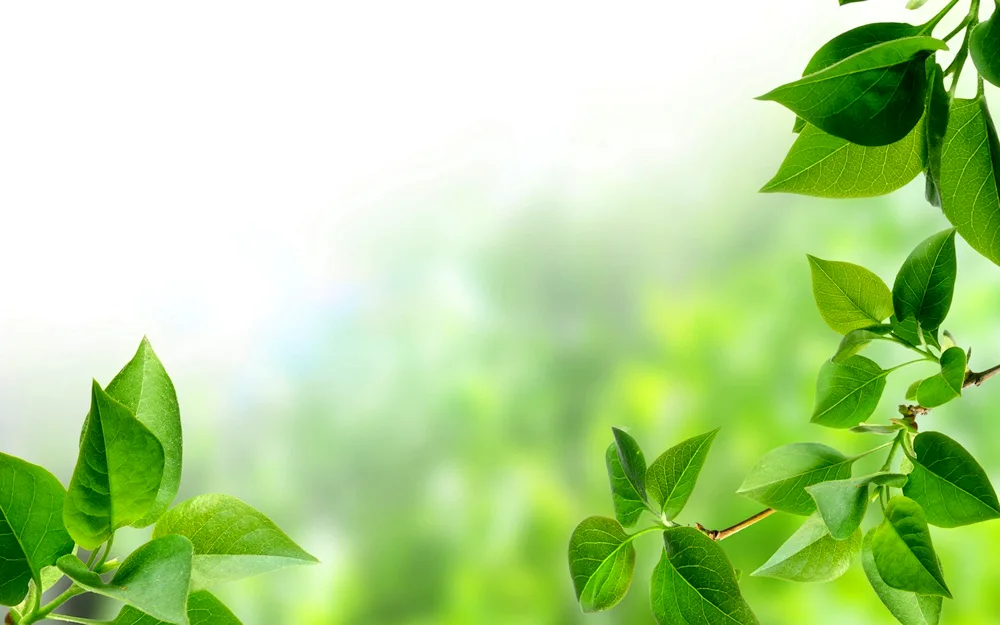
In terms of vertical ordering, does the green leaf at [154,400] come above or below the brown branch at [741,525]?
above

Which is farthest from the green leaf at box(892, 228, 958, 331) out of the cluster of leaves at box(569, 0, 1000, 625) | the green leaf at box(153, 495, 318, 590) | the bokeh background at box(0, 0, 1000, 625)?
the bokeh background at box(0, 0, 1000, 625)

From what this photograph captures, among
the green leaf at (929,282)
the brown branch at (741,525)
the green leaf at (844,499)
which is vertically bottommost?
the brown branch at (741,525)

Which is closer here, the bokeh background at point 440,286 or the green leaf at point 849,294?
the green leaf at point 849,294

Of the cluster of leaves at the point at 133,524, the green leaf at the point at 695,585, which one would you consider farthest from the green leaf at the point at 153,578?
the green leaf at the point at 695,585

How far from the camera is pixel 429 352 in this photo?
1.31 meters

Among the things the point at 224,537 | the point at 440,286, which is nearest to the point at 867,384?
the point at 224,537

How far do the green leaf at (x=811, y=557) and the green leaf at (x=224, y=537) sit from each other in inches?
4.3

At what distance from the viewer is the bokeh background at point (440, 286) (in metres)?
1.25

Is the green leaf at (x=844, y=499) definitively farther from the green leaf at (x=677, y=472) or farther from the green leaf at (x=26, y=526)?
the green leaf at (x=26, y=526)

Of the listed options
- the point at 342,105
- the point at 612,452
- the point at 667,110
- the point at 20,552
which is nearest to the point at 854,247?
the point at 667,110

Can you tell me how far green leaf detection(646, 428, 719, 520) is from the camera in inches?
7.8

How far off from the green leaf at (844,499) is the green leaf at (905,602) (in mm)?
15

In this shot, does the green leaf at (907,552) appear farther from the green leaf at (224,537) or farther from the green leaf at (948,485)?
the green leaf at (224,537)

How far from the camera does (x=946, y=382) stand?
18cm
